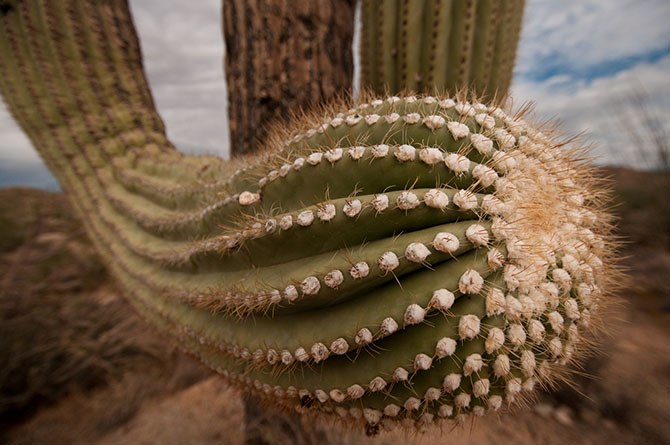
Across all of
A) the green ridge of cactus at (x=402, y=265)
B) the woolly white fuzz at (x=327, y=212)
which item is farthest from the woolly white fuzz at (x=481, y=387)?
the woolly white fuzz at (x=327, y=212)

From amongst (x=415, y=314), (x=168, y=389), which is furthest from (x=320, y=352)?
(x=168, y=389)

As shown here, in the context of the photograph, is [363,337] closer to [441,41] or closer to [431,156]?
[431,156]

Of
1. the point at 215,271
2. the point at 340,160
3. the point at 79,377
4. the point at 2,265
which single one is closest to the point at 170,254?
the point at 215,271

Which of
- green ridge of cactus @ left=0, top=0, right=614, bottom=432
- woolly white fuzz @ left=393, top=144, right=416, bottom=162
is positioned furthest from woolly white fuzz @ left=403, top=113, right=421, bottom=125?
woolly white fuzz @ left=393, top=144, right=416, bottom=162

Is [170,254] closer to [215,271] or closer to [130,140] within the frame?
[215,271]

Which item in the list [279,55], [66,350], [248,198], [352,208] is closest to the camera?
[352,208]

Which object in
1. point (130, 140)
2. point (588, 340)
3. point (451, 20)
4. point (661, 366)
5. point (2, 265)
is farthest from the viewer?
point (2, 265)
